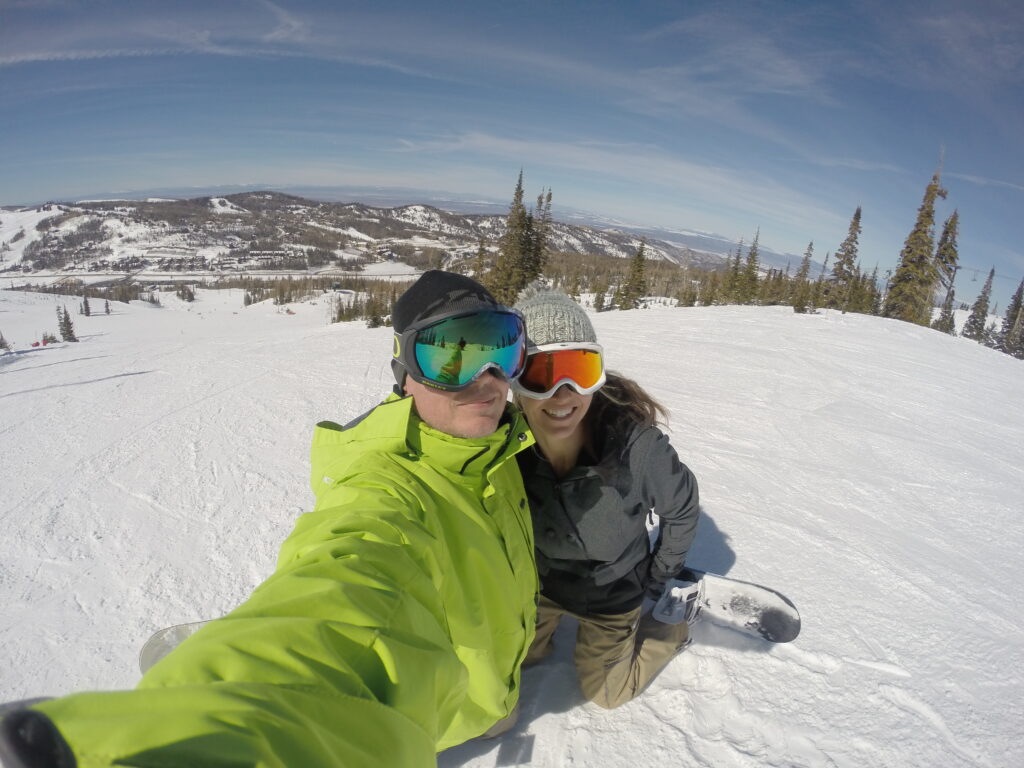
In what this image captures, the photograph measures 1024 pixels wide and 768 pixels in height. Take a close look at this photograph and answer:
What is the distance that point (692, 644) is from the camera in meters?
2.75

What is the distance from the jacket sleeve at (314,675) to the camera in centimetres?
55

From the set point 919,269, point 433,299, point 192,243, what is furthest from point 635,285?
point 192,243

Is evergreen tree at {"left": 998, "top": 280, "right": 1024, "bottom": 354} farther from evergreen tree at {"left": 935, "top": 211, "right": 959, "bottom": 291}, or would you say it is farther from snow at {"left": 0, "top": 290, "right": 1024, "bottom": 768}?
snow at {"left": 0, "top": 290, "right": 1024, "bottom": 768}

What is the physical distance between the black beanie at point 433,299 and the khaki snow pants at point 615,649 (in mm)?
1779

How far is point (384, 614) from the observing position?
0.99 metres

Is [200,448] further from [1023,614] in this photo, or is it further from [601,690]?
[1023,614]

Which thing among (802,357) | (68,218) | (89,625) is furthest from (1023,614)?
(68,218)

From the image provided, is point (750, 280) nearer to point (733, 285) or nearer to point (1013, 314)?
point (733, 285)

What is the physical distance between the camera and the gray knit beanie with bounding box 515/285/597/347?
226 centimetres

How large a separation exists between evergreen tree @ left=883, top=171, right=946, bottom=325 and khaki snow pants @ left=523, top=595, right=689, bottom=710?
33702mm

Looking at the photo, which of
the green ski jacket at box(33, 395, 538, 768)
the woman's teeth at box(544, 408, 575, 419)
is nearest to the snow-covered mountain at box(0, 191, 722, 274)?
the woman's teeth at box(544, 408, 575, 419)

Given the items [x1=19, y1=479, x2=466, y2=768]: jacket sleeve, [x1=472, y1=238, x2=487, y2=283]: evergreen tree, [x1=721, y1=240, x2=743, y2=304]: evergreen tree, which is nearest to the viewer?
[x1=19, y1=479, x2=466, y2=768]: jacket sleeve

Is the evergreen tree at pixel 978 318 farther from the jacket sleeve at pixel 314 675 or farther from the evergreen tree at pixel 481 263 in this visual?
the jacket sleeve at pixel 314 675

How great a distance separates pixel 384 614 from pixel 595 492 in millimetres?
1461
